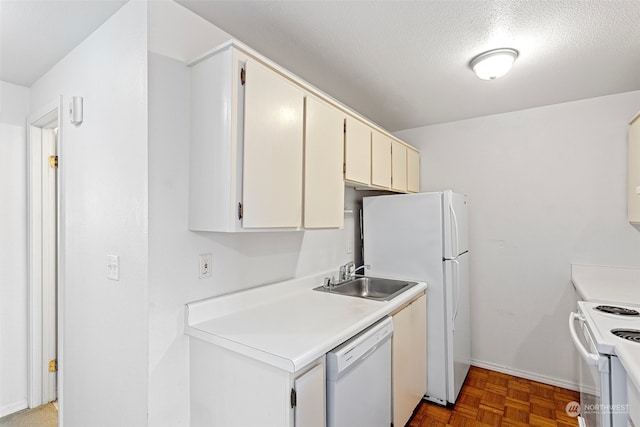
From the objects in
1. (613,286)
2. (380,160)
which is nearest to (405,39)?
(380,160)

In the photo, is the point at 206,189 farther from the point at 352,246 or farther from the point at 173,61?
the point at 352,246

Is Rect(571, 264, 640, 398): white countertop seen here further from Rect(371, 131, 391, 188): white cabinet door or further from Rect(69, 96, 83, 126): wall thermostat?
Rect(69, 96, 83, 126): wall thermostat

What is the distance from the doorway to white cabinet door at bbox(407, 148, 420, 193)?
281cm

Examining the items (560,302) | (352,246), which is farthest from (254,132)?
(560,302)

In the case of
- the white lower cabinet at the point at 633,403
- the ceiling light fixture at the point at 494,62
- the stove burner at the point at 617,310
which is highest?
the ceiling light fixture at the point at 494,62

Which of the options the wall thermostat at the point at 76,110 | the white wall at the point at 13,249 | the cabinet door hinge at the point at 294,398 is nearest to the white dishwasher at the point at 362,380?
the cabinet door hinge at the point at 294,398

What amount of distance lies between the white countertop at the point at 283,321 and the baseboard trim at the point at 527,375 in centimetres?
152

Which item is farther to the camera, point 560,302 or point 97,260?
point 560,302

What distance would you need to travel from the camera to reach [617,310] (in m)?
1.71

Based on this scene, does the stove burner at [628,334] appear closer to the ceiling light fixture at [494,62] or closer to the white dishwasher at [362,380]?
the white dishwasher at [362,380]

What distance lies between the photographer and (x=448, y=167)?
126 inches

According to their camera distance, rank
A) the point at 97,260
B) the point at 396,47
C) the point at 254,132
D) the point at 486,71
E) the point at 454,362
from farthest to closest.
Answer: the point at 454,362 < the point at 486,71 < the point at 396,47 < the point at 97,260 < the point at 254,132

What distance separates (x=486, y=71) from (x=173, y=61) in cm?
174

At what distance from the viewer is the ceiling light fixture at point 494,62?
72.7 inches
